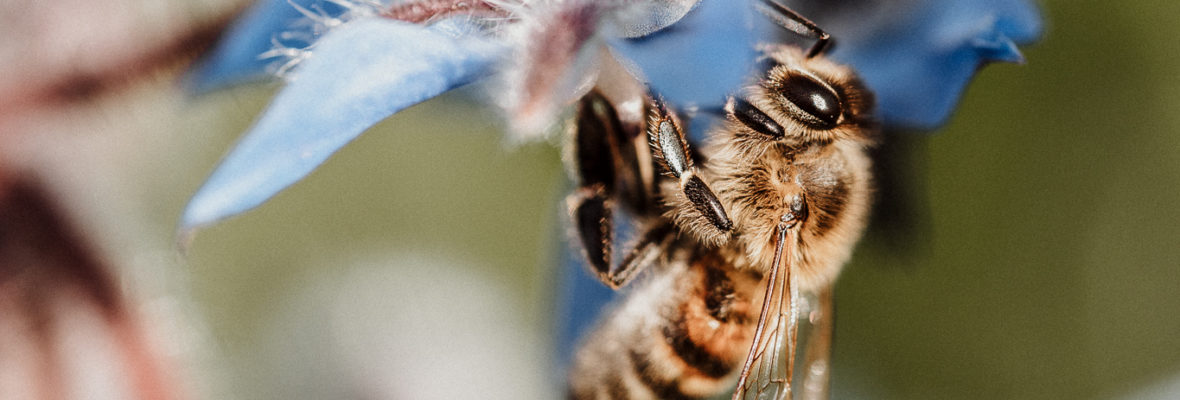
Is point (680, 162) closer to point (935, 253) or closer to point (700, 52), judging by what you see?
point (700, 52)

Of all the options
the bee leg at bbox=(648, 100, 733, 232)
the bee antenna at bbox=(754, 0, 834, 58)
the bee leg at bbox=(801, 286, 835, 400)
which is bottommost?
the bee leg at bbox=(801, 286, 835, 400)

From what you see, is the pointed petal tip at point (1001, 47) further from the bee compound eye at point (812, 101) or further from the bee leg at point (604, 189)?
the bee leg at point (604, 189)

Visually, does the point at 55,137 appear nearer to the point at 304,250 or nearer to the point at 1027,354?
the point at 304,250

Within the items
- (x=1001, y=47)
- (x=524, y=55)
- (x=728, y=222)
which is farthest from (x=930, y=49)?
(x=524, y=55)

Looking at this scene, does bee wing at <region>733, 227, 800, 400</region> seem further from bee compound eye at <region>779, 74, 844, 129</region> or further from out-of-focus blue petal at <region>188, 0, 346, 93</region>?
out-of-focus blue petal at <region>188, 0, 346, 93</region>

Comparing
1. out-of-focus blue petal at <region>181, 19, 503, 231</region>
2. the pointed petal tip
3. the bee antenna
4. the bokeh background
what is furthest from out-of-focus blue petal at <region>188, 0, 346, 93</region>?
the bokeh background
